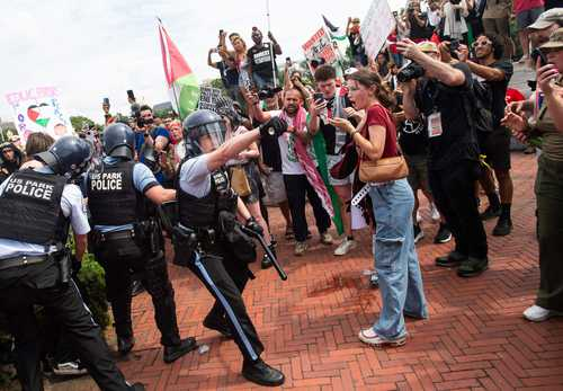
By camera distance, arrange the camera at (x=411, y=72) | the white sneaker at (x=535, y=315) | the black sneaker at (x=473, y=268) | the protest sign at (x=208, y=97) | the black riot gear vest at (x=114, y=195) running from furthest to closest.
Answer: the protest sign at (x=208, y=97) → the black sneaker at (x=473, y=268) → the camera at (x=411, y=72) → the black riot gear vest at (x=114, y=195) → the white sneaker at (x=535, y=315)

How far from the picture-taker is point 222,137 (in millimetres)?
3164

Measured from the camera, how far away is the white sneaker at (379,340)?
10.9 ft

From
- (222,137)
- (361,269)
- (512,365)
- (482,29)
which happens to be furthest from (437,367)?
(482,29)

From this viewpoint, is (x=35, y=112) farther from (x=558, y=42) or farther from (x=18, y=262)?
(x=558, y=42)

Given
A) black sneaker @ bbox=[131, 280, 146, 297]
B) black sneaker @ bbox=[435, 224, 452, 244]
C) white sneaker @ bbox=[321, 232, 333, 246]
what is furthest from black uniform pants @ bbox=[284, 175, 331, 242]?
black sneaker @ bbox=[131, 280, 146, 297]

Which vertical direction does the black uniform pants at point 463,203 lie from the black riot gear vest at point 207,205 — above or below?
below

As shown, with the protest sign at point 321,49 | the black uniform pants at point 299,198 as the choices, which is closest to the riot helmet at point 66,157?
the black uniform pants at point 299,198

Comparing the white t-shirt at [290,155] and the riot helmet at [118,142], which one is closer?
the riot helmet at [118,142]

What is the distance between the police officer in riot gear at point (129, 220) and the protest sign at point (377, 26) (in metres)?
3.21

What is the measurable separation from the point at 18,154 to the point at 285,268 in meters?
4.07

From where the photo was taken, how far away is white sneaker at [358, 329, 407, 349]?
3318 mm

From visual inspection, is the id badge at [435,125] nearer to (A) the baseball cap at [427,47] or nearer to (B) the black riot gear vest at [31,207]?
(A) the baseball cap at [427,47]

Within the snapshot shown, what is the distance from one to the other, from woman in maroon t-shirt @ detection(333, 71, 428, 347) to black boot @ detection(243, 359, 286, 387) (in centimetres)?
80

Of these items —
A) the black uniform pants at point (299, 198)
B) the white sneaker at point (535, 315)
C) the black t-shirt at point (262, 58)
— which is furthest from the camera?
the black t-shirt at point (262, 58)
